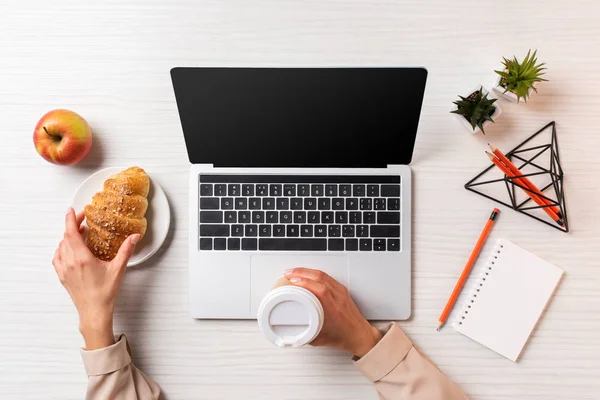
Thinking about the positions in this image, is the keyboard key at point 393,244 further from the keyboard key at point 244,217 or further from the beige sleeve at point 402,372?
the keyboard key at point 244,217

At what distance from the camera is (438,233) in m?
0.90

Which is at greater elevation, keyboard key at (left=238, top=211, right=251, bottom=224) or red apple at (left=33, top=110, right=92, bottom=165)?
red apple at (left=33, top=110, right=92, bottom=165)

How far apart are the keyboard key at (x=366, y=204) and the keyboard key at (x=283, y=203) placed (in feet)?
0.41

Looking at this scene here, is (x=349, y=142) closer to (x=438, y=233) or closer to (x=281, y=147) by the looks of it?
(x=281, y=147)

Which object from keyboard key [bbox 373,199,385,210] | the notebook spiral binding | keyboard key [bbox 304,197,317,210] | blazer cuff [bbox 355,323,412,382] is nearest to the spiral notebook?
the notebook spiral binding

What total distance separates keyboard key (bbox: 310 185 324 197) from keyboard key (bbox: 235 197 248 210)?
4.5 inches

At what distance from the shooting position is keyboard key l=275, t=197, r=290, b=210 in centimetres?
88

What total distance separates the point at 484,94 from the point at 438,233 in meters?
0.25

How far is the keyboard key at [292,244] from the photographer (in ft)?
2.88

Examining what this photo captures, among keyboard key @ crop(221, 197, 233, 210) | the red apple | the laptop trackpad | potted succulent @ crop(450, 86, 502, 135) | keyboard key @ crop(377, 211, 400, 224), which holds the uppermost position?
potted succulent @ crop(450, 86, 502, 135)

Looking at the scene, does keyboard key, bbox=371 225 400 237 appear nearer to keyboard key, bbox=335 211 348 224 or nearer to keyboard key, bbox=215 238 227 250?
keyboard key, bbox=335 211 348 224

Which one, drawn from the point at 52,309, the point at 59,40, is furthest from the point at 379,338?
the point at 59,40

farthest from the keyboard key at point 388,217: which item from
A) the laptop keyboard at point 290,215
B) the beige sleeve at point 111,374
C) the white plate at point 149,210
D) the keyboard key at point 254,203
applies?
the beige sleeve at point 111,374

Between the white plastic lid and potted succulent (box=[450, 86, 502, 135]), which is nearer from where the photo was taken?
the white plastic lid
